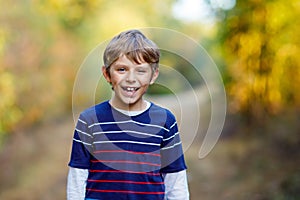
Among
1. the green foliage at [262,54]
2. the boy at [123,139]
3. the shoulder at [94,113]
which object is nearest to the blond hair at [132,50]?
the boy at [123,139]

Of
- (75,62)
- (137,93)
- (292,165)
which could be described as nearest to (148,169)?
(137,93)

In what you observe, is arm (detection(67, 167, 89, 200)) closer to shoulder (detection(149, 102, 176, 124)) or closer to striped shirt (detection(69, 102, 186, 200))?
striped shirt (detection(69, 102, 186, 200))

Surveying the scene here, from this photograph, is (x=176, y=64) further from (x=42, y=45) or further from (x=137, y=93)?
(x=137, y=93)

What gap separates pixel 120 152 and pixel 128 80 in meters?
0.24

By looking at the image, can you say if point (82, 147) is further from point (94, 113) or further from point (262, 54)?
point (262, 54)

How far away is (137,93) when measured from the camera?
1.75m

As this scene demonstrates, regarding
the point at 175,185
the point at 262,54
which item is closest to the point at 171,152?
the point at 175,185

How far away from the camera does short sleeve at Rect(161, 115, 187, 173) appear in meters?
1.79

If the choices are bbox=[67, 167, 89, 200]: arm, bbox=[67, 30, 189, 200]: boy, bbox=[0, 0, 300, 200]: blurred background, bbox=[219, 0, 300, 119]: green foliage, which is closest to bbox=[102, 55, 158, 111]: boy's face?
bbox=[67, 30, 189, 200]: boy

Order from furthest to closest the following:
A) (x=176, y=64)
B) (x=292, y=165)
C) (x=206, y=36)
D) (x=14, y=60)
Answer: (x=206, y=36) → (x=14, y=60) → (x=176, y=64) → (x=292, y=165)

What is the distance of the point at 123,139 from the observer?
173 centimetres

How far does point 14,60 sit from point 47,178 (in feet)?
4.81

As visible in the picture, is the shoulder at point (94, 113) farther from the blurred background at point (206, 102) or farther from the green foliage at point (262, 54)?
the green foliage at point (262, 54)

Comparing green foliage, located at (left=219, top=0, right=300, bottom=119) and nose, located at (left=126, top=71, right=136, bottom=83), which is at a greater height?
green foliage, located at (left=219, top=0, right=300, bottom=119)
